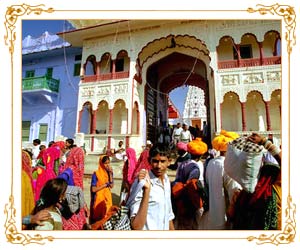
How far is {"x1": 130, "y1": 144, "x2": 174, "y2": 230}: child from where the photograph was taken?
1479 mm

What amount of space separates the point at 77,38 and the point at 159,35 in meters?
4.07

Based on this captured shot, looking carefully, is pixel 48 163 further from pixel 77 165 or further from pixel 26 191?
pixel 26 191

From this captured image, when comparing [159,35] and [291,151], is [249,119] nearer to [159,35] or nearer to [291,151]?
[159,35]

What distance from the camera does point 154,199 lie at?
1604mm

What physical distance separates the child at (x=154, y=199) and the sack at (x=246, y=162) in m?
0.54

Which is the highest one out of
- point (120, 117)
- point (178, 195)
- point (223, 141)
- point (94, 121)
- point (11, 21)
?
point (11, 21)

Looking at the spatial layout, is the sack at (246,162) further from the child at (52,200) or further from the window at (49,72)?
the window at (49,72)

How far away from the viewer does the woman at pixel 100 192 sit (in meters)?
A: 3.01

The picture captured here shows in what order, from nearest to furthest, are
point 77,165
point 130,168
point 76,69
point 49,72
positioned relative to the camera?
point 77,165 → point 130,168 → point 76,69 → point 49,72

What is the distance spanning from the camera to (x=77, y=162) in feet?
9.37

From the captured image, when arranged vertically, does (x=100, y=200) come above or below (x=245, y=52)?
below

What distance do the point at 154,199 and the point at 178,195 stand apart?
0.74m
